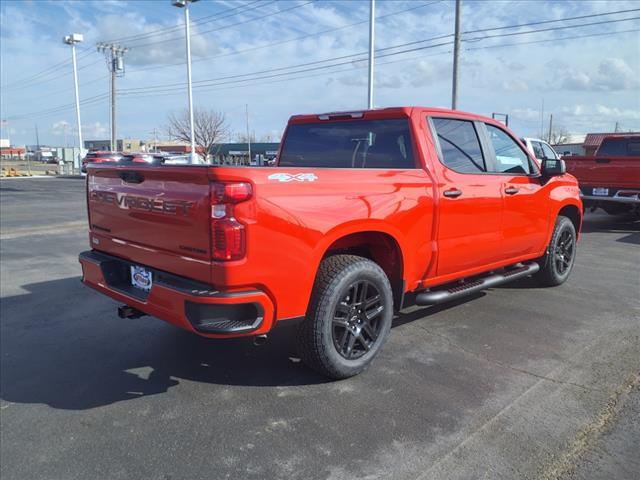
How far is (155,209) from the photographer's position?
3209 millimetres

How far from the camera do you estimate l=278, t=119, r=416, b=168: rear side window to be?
4188mm

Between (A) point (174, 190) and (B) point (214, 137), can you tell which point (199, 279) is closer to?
(A) point (174, 190)

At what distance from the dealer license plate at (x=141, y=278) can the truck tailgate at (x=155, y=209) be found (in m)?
0.12

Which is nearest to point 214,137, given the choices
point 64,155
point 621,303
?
point 64,155

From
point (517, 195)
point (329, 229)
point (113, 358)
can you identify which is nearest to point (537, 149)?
point (517, 195)

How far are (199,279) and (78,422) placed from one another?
1.19 meters

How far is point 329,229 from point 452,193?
141 centimetres

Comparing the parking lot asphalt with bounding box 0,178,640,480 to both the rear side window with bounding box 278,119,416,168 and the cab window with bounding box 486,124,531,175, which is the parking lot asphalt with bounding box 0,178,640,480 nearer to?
the cab window with bounding box 486,124,531,175

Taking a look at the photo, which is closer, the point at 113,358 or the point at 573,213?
the point at 113,358

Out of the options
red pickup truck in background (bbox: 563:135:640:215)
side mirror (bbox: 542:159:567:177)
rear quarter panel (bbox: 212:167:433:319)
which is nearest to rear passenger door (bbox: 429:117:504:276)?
rear quarter panel (bbox: 212:167:433:319)

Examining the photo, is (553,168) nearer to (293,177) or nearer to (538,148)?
(293,177)

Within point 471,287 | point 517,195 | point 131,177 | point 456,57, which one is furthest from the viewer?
point 456,57

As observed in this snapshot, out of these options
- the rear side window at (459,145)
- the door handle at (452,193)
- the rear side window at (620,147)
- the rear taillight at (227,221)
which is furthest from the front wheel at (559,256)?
the rear side window at (620,147)

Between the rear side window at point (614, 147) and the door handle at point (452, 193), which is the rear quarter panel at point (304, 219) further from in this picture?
the rear side window at point (614, 147)
